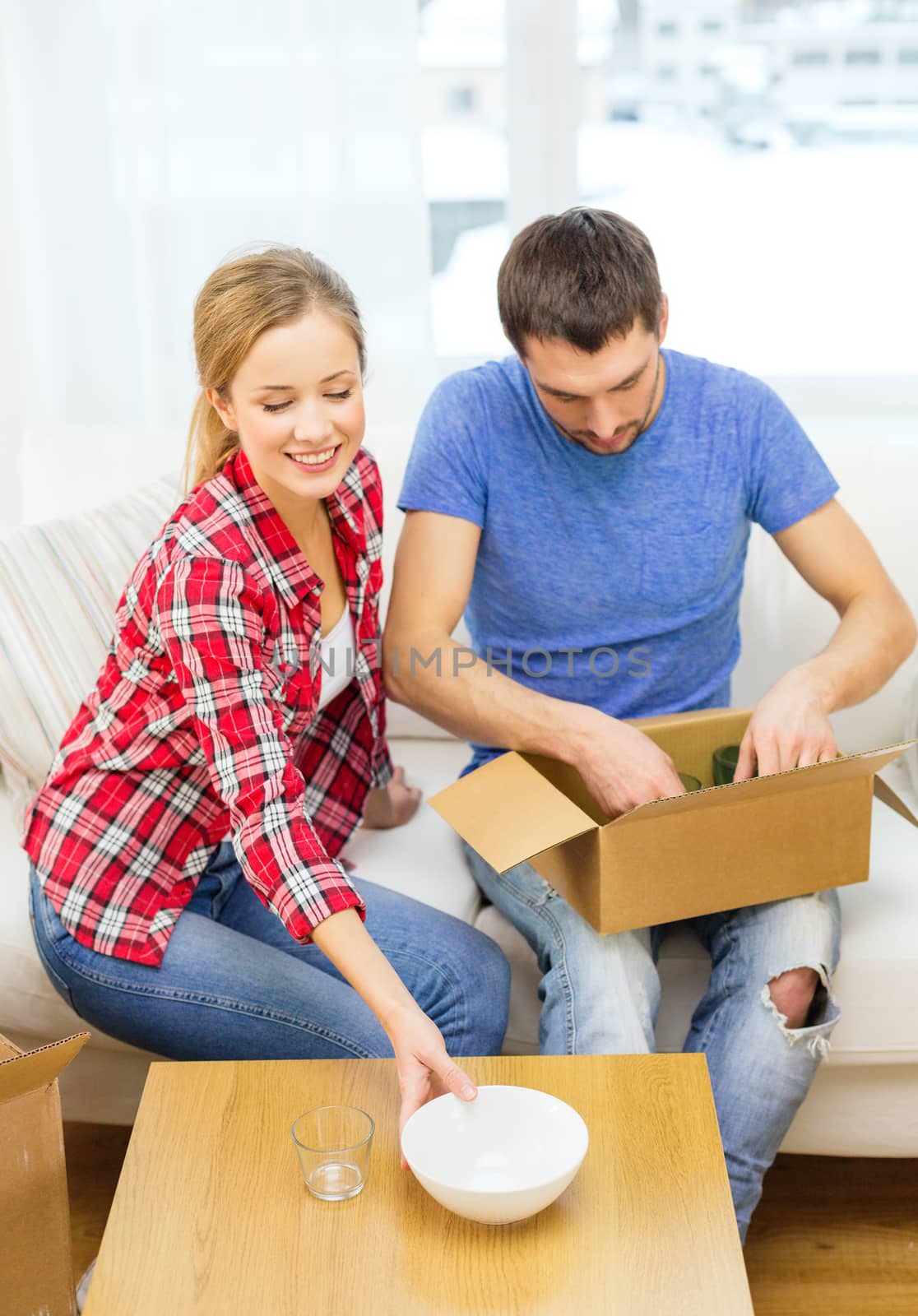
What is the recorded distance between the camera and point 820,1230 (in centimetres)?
158

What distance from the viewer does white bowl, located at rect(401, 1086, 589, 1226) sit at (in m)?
0.93

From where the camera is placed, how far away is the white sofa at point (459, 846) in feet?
4.87

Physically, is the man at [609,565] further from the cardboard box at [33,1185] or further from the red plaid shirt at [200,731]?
the cardboard box at [33,1185]

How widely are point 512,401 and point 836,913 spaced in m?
0.74

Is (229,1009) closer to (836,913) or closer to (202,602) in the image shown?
(202,602)

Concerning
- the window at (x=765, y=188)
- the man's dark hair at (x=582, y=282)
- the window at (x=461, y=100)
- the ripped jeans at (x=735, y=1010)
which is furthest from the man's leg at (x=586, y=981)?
the window at (x=461, y=100)

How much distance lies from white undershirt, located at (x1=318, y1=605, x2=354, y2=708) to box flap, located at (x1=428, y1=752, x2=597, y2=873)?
22 cm

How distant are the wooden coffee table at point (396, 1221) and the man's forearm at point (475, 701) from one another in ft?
1.40

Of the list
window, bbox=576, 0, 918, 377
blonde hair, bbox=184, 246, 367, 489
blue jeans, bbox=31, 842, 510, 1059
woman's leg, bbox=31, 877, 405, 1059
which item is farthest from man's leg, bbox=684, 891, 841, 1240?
window, bbox=576, 0, 918, 377

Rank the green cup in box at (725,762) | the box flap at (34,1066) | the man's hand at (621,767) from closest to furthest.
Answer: the box flap at (34,1066), the man's hand at (621,767), the green cup in box at (725,762)

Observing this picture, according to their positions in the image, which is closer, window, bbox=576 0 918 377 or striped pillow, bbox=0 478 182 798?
striped pillow, bbox=0 478 182 798

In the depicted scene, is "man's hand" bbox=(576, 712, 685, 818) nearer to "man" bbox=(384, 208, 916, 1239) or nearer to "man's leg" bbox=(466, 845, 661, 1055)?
"man" bbox=(384, 208, 916, 1239)

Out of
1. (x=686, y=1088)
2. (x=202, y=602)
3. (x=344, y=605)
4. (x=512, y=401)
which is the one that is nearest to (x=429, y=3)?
(x=512, y=401)

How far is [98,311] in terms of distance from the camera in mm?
2664
